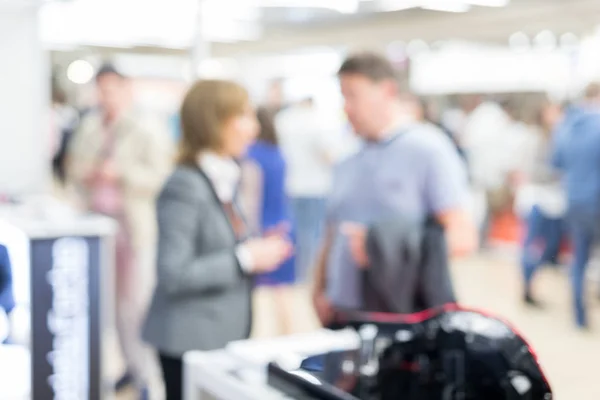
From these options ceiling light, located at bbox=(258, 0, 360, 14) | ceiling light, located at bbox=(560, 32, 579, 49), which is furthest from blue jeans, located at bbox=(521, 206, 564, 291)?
ceiling light, located at bbox=(258, 0, 360, 14)

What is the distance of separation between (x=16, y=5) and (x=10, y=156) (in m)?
0.62

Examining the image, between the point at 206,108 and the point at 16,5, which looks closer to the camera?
the point at 206,108

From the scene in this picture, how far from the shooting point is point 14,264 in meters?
2.45

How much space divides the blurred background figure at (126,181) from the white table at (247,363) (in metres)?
1.93

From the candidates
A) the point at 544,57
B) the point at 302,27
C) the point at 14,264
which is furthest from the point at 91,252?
the point at 544,57

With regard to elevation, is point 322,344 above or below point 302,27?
below

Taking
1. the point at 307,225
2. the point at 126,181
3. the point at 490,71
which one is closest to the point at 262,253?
the point at 126,181

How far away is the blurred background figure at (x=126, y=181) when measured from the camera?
3.51 meters

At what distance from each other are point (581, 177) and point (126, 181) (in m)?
2.51

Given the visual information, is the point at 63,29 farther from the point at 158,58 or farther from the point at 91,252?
the point at 91,252

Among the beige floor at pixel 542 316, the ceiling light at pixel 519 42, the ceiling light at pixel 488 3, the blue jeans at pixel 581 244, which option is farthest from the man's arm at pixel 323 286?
the ceiling light at pixel 519 42

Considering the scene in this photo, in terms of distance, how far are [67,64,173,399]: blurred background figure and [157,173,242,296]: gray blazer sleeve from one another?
1449 millimetres

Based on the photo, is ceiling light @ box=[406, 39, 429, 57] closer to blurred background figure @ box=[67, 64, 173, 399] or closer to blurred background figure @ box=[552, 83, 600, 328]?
blurred background figure @ box=[552, 83, 600, 328]

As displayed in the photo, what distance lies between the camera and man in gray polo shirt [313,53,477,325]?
2311 millimetres
